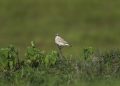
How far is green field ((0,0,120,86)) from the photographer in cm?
3875

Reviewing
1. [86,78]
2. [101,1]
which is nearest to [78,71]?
[86,78]

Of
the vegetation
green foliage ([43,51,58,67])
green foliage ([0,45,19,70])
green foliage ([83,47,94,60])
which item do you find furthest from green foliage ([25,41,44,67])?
green foliage ([83,47,94,60])

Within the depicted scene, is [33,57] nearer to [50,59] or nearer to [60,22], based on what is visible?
[50,59]

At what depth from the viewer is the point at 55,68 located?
1850cm

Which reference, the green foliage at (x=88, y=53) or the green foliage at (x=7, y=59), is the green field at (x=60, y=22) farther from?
the green foliage at (x=7, y=59)

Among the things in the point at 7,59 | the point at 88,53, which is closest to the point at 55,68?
the point at 88,53

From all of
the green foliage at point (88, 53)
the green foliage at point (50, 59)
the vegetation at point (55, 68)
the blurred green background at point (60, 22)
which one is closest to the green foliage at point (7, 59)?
the vegetation at point (55, 68)

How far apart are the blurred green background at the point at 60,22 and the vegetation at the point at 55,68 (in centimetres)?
1774

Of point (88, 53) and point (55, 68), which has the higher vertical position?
point (88, 53)

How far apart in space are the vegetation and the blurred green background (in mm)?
17735

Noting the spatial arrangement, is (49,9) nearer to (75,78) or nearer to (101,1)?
(101,1)

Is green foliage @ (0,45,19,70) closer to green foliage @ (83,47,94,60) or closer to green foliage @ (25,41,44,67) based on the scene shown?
green foliage @ (25,41,44,67)

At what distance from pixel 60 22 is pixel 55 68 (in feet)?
78.1

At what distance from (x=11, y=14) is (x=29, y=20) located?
1380 mm
